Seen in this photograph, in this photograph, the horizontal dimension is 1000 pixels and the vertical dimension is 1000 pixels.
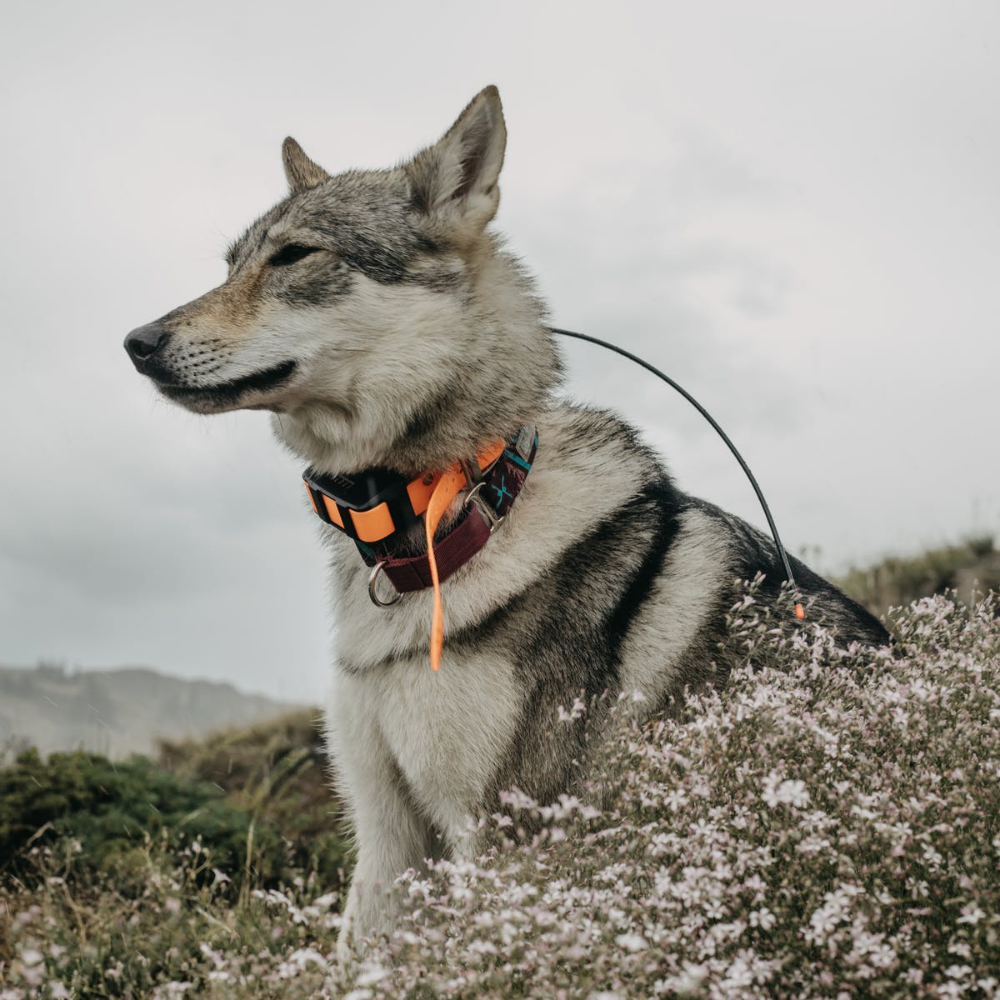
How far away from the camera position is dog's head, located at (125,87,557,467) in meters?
3.48

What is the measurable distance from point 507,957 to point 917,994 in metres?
0.81

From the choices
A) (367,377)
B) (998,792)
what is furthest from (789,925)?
(367,377)

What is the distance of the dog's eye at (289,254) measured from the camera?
3715 millimetres

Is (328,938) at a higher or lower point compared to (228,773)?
higher

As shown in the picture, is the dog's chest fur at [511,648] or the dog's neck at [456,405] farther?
the dog's neck at [456,405]

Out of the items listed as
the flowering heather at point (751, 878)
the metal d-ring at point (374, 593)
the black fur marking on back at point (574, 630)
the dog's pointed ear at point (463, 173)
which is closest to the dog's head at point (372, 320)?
the dog's pointed ear at point (463, 173)

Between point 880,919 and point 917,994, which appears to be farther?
point 880,919

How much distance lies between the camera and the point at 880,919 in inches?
86.1

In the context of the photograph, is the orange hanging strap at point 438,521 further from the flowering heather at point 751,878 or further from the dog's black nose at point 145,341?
the dog's black nose at point 145,341

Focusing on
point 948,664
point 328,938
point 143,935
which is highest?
point 948,664

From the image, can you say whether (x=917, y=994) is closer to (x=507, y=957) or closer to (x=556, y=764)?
(x=507, y=957)

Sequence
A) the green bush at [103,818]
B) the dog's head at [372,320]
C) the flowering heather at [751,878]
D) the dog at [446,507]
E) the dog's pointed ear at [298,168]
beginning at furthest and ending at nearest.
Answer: the green bush at [103,818] < the dog's pointed ear at [298,168] < the dog's head at [372,320] < the dog at [446,507] < the flowering heather at [751,878]

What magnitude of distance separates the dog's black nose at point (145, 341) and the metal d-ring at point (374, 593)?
3.38ft

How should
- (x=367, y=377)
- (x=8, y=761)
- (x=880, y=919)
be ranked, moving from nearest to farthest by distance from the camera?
(x=880, y=919), (x=367, y=377), (x=8, y=761)
